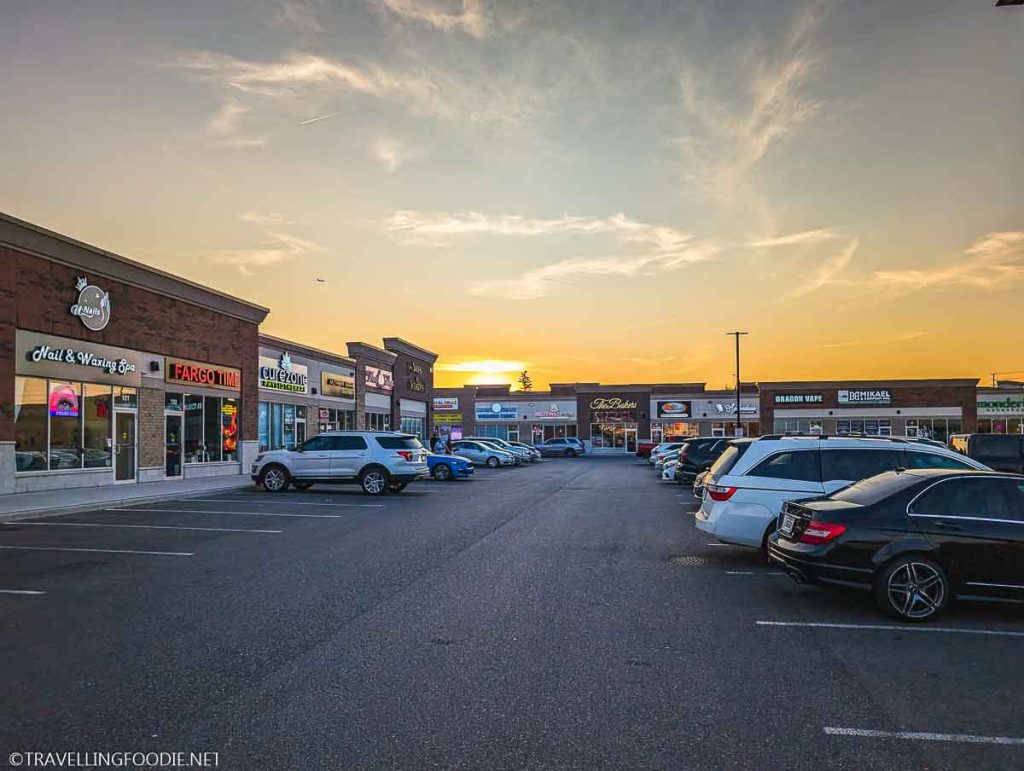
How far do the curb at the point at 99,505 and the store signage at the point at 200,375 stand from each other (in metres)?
4.96

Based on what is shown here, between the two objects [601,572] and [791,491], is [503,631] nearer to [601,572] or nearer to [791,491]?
[601,572]

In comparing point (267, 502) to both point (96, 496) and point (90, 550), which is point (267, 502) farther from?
point (90, 550)

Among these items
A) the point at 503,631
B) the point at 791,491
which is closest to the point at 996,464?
the point at 791,491

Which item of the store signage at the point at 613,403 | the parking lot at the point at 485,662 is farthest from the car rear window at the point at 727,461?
the store signage at the point at 613,403

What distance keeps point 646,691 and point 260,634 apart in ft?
12.0

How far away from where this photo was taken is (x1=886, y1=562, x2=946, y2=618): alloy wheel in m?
7.96

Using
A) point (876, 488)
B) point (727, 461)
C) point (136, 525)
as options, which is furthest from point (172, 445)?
point (876, 488)

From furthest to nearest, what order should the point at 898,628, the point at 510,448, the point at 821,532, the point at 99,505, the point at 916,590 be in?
the point at 510,448, the point at 99,505, the point at 821,532, the point at 916,590, the point at 898,628

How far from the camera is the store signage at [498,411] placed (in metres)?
82.6

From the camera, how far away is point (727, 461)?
1203 centimetres

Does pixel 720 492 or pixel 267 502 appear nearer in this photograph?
pixel 720 492

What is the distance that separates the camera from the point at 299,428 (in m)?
37.2

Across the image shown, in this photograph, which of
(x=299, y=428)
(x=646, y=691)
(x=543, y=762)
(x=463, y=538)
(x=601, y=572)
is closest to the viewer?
(x=543, y=762)

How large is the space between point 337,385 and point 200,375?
42.9 feet
